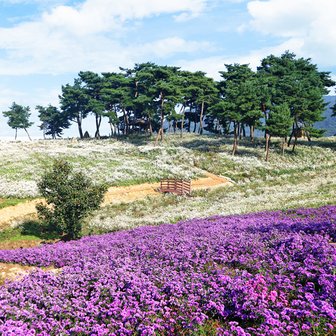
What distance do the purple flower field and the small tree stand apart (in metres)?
12.6

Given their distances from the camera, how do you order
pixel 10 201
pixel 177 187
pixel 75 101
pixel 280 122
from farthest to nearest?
pixel 75 101
pixel 280 122
pixel 177 187
pixel 10 201

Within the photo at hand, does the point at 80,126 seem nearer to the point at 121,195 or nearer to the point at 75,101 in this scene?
the point at 75,101

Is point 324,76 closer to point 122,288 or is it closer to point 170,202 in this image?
point 170,202

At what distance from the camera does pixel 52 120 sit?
117 metres

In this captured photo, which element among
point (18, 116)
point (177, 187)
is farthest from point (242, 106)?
point (18, 116)

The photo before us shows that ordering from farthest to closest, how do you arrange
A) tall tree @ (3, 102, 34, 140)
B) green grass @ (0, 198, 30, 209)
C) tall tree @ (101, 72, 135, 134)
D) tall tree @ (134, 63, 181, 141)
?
tall tree @ (3, 102, 34, 140), tall tree @ (101, 72, 135, 134), tall tree @ (134, 63, 181, 141), green grass @ (0, 198, 30, 209)

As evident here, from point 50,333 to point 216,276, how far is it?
5018 millimetres

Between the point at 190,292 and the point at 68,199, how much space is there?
18399 mm

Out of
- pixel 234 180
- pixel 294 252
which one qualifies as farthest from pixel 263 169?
pixel 294 252

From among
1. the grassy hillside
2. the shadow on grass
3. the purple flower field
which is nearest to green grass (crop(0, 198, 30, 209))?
the grassy hillside

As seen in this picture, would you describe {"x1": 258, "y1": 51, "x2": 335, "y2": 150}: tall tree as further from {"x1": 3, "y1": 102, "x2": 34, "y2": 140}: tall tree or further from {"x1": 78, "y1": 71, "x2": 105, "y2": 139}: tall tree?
{"x1": 3, "y1": 102, "x2": 34, "y2": 140}: tall tree

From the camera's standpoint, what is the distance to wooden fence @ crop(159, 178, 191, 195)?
156ft

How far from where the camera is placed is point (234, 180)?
56344 mm

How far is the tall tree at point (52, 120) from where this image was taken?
114 metres
